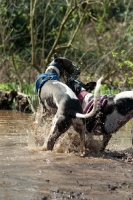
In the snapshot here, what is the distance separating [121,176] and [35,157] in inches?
47.0

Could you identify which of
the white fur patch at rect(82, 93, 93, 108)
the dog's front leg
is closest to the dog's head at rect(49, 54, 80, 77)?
the white fur patch at rect(82, 93, 93, 108)

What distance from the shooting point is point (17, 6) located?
1528cm

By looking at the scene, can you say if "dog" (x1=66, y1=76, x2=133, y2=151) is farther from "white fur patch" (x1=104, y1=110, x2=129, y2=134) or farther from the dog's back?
the dog's back

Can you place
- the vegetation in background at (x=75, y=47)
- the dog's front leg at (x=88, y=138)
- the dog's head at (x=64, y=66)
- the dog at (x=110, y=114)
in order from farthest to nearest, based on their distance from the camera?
the vegetation in background at (x=75, y=47) → the dog's head at (x=64, y=66) → the dog's front leg at (x=88, y=138) → the dog at (x=110, y=114)

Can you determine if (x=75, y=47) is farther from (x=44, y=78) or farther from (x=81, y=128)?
(x=81, y=128)

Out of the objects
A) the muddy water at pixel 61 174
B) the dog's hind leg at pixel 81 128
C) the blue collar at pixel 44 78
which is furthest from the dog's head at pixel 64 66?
the dog's hind leg at pixel 81 128

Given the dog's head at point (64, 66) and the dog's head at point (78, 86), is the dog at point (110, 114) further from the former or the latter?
the dog's head at point (64, 66)

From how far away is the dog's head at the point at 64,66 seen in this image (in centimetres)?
777

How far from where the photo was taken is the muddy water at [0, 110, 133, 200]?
429cm

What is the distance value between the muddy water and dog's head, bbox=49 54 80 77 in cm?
121

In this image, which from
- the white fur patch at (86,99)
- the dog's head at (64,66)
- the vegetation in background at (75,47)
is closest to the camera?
the white fur patch at (86,99)

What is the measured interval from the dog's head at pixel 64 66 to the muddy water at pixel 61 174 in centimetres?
121

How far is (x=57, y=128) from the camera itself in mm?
6348

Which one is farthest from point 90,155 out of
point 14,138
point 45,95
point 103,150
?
point 14,138
